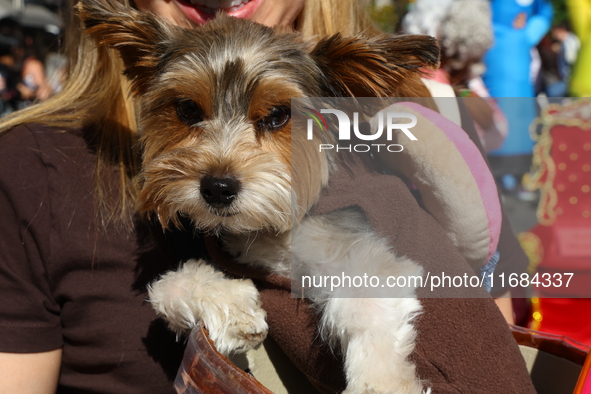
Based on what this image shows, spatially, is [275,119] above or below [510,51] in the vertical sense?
below

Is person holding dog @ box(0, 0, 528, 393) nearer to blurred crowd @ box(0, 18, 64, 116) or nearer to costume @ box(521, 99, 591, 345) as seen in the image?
costume @ box(521, 99, 591, 345)

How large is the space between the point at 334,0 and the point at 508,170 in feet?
9.26

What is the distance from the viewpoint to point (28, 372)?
6.54ft

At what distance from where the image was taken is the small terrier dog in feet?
5.88

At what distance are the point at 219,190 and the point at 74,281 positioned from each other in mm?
714

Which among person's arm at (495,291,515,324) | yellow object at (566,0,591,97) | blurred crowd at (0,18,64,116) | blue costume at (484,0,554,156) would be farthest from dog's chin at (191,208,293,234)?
blurred crowd at (0,18,64,116)

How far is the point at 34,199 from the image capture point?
204 cm

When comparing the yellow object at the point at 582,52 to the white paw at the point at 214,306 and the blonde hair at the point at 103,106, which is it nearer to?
the blonde hair at the point at 103,106

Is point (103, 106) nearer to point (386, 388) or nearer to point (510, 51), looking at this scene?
point (386, 388)

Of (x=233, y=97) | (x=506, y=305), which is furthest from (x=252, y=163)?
(x=506, y=305)

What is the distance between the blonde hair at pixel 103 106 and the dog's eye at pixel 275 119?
0.49 meters

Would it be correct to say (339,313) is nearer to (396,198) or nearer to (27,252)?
(396,198)

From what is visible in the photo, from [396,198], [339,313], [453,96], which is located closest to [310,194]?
[396,198]

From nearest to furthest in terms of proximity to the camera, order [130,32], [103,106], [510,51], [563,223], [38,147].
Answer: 1. [130,32]
2. [38,147]
3. [103,106]
4. [563,223]
5. [510,51]
